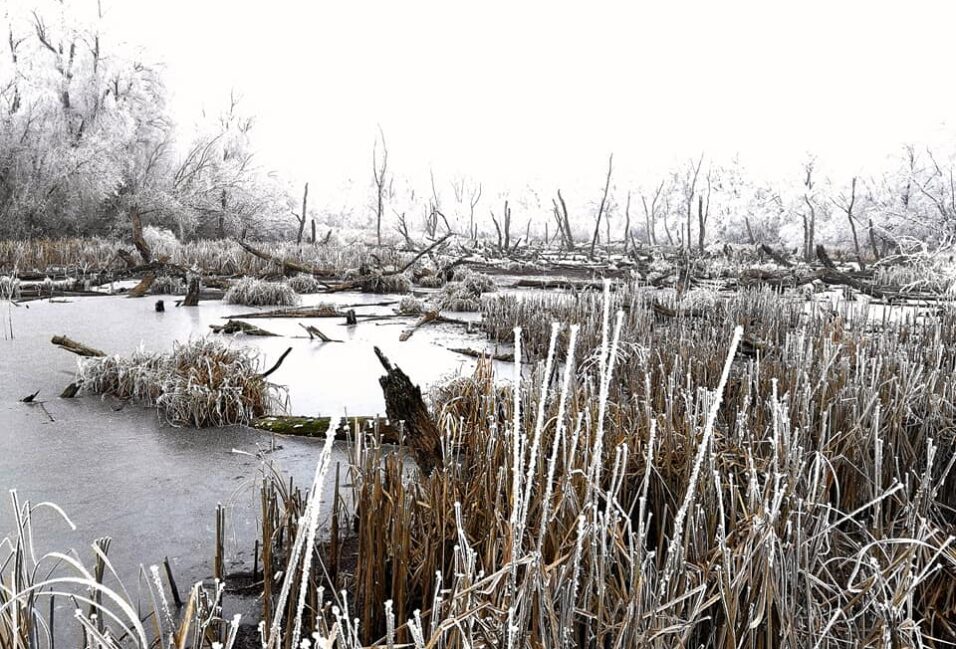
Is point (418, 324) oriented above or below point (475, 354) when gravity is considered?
above

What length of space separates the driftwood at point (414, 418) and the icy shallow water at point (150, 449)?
0.61m

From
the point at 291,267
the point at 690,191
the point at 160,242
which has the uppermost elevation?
the point at 690,191

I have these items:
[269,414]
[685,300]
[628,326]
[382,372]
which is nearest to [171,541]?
[269,414]

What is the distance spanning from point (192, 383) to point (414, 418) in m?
A: 2.57

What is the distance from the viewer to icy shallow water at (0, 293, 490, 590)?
3.26 metres

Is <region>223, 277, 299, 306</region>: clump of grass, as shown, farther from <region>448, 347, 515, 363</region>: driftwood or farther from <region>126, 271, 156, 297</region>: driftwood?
<region>448, 347, 515, 363</region>: driftwood

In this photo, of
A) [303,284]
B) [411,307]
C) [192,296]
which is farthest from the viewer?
[303,284]

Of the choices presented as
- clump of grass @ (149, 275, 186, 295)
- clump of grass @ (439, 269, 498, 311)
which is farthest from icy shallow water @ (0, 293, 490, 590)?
clump of grass @ (149, 275, 186, 295)

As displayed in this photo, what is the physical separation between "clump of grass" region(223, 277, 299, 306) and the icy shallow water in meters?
3.63

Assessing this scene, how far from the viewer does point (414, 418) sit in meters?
3.40

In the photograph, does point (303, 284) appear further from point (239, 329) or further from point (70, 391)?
point (70, 391)

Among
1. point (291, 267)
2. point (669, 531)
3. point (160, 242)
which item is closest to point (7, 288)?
point (291, 267)

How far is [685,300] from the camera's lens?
10867 mm

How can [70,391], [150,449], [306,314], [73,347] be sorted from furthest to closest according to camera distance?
1. [306,314]
2. [73,347]
3. [70,391]
4. [150,449]
